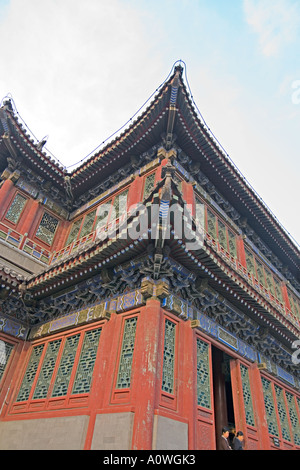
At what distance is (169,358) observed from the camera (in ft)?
22.6

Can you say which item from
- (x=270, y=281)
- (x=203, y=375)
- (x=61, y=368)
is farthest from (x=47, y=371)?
(x=270, y=281)

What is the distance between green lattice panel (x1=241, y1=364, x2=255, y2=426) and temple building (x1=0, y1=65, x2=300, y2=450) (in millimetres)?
41

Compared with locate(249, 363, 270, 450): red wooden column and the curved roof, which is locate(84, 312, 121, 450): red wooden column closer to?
locate(249, 363, 270, 450): red wooden column

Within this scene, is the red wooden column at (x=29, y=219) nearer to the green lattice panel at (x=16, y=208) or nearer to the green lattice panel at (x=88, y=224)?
the green lattice panel at (x=16, y=208)

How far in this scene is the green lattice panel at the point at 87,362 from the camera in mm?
7340

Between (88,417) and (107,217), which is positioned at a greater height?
(107,217)

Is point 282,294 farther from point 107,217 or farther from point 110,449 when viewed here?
point 110,449

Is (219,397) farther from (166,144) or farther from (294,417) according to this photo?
(166,144)

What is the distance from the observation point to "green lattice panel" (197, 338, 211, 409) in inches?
284

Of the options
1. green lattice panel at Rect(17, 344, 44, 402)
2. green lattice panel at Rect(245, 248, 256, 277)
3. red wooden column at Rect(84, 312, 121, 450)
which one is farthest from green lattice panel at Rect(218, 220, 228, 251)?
green lattice panel at Rect(17, 344, 44, 402)

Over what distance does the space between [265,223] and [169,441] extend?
1086 centimetres

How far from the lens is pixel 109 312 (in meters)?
8.04

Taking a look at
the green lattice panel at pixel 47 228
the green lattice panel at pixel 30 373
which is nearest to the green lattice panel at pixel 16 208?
the green lattice panel at pixel 47 228
